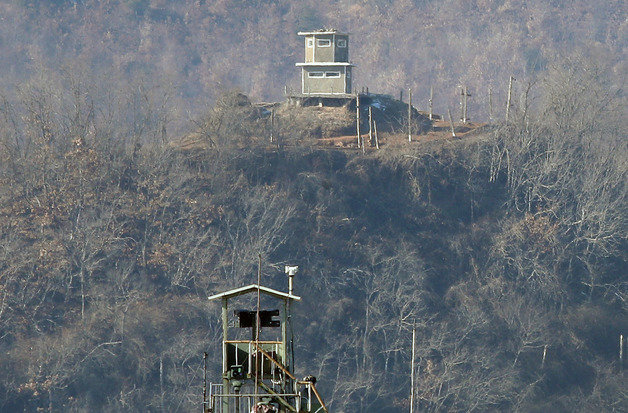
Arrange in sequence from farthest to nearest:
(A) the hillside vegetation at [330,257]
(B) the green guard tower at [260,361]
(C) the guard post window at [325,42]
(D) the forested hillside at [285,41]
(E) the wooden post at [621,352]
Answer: (D) the forested hillside at [285,41], (C) the guard post window at [325,42], (E) the wooden post at [621,352], (A) the hillside vegetation at [330,257], (B) the green guard tower at [260,361]

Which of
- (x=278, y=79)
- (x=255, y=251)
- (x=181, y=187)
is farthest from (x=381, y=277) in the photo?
(x=278, y=79)

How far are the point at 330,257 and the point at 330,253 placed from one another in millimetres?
343

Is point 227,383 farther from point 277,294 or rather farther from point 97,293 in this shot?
point 97,293

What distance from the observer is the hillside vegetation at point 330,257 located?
81.2 m

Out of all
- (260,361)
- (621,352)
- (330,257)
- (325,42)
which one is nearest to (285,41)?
(325,42)

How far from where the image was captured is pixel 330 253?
92.2m

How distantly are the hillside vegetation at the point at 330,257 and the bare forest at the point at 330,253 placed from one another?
142mm

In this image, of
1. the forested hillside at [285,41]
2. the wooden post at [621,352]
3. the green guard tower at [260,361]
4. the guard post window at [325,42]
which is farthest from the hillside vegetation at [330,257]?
the forested hillside at [285,41]

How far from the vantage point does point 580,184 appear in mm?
100250

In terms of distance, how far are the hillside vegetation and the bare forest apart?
14 centimetres

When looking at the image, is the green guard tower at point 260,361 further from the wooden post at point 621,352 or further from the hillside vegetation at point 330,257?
the wooden post at point 621,352

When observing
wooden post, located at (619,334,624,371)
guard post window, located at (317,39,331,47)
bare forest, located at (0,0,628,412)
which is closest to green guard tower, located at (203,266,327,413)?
bare forest, located at (0,0,628,412)

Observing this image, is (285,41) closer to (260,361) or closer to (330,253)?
(330,253)

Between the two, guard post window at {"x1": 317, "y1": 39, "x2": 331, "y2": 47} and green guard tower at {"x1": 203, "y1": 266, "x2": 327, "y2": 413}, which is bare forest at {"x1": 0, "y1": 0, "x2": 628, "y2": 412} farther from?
green guard tower at {"x1": 203, "y1": 266, "x2": 327, "y2": 413}
